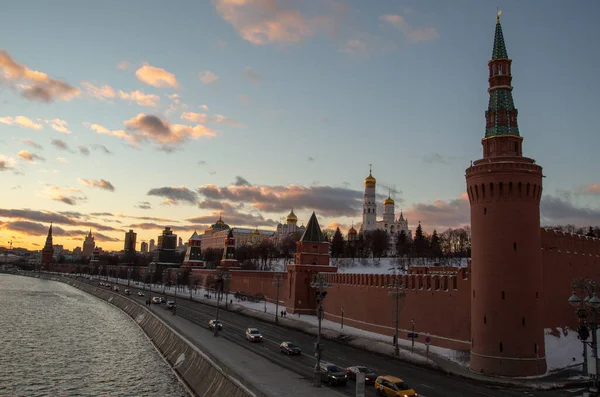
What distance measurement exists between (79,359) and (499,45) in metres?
40.0

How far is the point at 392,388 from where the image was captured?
2522cm

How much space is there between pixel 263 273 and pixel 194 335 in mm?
42326

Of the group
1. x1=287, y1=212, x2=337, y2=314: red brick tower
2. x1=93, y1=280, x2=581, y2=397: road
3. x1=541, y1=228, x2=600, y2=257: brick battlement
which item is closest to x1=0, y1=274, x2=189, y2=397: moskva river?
x1=93, y1=280, x2=581, y2=397: road

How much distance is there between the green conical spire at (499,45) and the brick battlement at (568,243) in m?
13.9

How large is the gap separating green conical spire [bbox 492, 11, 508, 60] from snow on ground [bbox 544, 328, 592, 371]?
20.4m

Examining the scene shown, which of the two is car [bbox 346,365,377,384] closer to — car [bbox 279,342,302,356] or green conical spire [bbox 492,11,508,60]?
car [bbox 279,342,302,356]

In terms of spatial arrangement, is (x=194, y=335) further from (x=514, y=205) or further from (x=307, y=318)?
(x=514, y=205)

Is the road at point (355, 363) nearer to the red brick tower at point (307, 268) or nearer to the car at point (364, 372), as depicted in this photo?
the car at point (364, 372)

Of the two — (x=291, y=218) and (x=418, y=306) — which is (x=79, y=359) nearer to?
(x=418, y=306)

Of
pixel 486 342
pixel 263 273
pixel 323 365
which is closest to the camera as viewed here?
pixel 323 365

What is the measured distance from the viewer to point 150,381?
33.7 meters

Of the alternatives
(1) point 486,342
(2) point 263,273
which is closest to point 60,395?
(1) point 486,342

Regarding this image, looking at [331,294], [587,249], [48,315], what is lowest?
[48,315]

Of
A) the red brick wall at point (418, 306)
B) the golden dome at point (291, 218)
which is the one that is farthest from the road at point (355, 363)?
the golden dome at point (291, 218)
